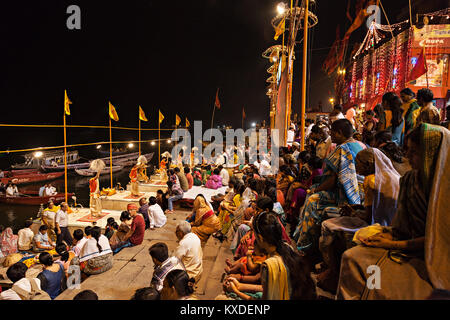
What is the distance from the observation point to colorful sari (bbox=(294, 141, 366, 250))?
2846mm

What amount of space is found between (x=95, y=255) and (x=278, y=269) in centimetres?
427

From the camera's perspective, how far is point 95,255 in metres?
4.91

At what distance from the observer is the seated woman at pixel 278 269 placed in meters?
1.88

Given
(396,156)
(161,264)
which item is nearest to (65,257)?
(161,264)

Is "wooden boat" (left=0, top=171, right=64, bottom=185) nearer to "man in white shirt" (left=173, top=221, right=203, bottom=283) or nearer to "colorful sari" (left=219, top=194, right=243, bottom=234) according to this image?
"colorful sari" (left=219, top=194, right=243, bottom=234)

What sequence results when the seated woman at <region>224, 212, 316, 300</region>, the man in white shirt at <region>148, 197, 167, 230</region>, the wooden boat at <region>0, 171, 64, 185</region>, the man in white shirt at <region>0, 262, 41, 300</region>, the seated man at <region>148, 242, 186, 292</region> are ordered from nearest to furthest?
the seated woman at <region>224, 212, 316, 300</region> → the seated man at <region>148, 242, 186, 292</region> → the man in white shirt at <region>0, 262, 41, 300</region> → the man in white shirt at <region>148, 197, 167, 230</region> → the wooden boat at <region>0, 171, 64, 185</region>

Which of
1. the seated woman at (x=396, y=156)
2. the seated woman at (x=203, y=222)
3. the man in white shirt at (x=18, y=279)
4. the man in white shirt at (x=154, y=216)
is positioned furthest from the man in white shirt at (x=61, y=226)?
the seated woman at (x=396, y=156)

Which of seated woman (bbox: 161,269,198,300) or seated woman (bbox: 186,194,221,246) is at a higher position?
seated woman (bbox: 161,269,198,300)

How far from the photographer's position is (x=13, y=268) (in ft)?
13.3

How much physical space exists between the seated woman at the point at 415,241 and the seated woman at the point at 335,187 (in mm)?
960

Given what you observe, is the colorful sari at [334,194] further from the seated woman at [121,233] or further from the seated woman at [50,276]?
the seated woman at [121,233]

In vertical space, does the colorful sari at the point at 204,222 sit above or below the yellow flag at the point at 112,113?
below

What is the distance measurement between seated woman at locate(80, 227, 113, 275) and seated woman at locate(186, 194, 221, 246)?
175cm

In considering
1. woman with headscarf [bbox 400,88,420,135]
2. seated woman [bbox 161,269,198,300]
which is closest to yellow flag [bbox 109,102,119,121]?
seated woman [bbox 161,269,198,300]
